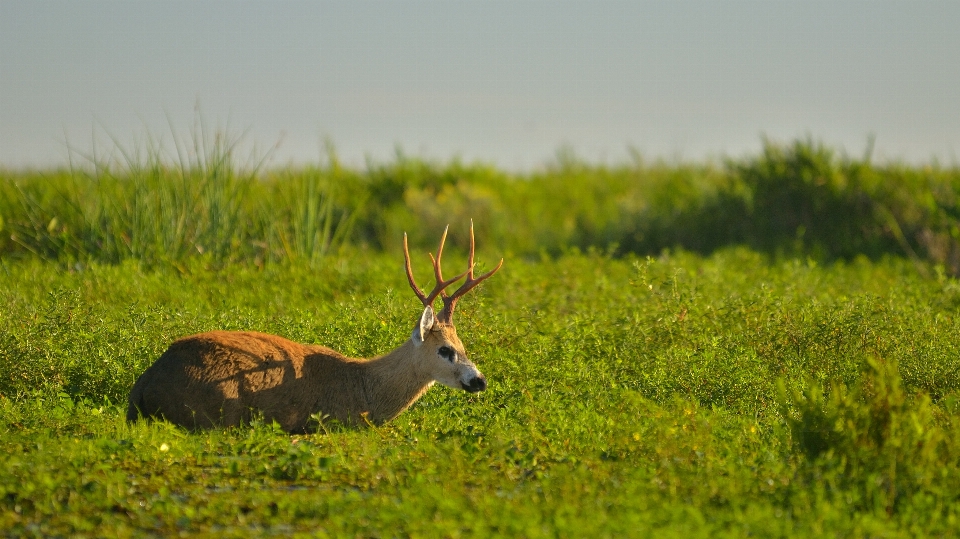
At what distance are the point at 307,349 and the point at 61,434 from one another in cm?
181

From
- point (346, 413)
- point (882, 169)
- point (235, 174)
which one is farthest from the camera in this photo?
point (882, 169)

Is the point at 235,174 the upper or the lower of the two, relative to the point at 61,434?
upper

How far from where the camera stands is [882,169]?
18.7 meters

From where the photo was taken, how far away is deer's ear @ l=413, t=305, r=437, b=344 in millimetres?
8156

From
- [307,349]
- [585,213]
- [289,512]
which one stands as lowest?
[289,512]

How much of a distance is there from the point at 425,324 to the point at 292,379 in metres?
1.01

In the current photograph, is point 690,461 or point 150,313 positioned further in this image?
point 150,313

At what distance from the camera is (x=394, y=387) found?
824cm

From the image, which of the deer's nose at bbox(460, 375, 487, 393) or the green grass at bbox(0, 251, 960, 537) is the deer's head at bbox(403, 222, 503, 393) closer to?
the deer's nose at bbox(460, 375, 487, 393)

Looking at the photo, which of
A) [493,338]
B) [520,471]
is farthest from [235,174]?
[520,471]

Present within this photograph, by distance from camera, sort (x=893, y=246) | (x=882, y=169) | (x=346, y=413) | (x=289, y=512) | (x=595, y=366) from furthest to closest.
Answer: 1. (x=882, y=169)
2. (x=893, y=246)
3. (x=595, y=366)
4. (x=346, y=413)
5. (x=289, y=512)

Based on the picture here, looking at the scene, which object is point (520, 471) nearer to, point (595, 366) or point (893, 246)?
point (595, 366)

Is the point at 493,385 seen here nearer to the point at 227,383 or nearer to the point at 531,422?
the point at 531,422

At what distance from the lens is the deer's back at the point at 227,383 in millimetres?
7457
